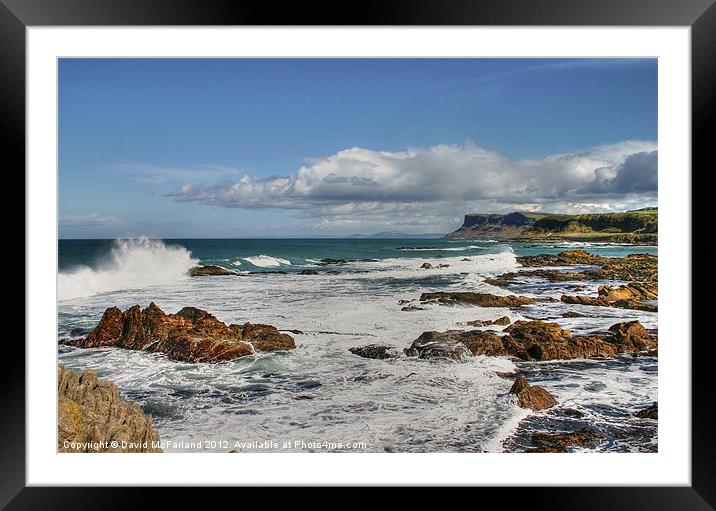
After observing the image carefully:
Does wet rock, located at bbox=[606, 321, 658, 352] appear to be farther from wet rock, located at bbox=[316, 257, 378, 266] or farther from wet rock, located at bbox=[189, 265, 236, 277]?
wet rock, located at bbox=[189, 265, 236, 277]

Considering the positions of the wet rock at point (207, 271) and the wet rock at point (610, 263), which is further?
the wet rock at point (207, 271)

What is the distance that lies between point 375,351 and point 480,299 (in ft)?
3.53

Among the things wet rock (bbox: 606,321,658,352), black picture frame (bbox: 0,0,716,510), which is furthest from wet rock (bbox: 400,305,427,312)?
black picture frame (bbox: 0,0,716,510)

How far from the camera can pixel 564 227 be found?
377 centimetres

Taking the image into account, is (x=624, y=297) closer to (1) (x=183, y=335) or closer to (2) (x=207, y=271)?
(1) (x=183, y=335)

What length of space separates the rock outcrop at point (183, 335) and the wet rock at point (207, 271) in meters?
0.53

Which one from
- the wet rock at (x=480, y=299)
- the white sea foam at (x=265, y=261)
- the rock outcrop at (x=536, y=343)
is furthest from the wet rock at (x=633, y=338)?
the white sea foam at (x=265, y=261)

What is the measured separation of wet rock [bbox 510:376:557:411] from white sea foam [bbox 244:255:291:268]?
2448 mm

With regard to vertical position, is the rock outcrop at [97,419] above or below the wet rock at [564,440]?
above

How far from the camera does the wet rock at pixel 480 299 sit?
12.5 feet

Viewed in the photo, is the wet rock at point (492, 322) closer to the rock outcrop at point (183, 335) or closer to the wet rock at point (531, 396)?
the wet rock at point (531, 396)

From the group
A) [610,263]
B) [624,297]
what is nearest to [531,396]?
[624,297]

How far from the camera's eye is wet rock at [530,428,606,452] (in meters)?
3.01
